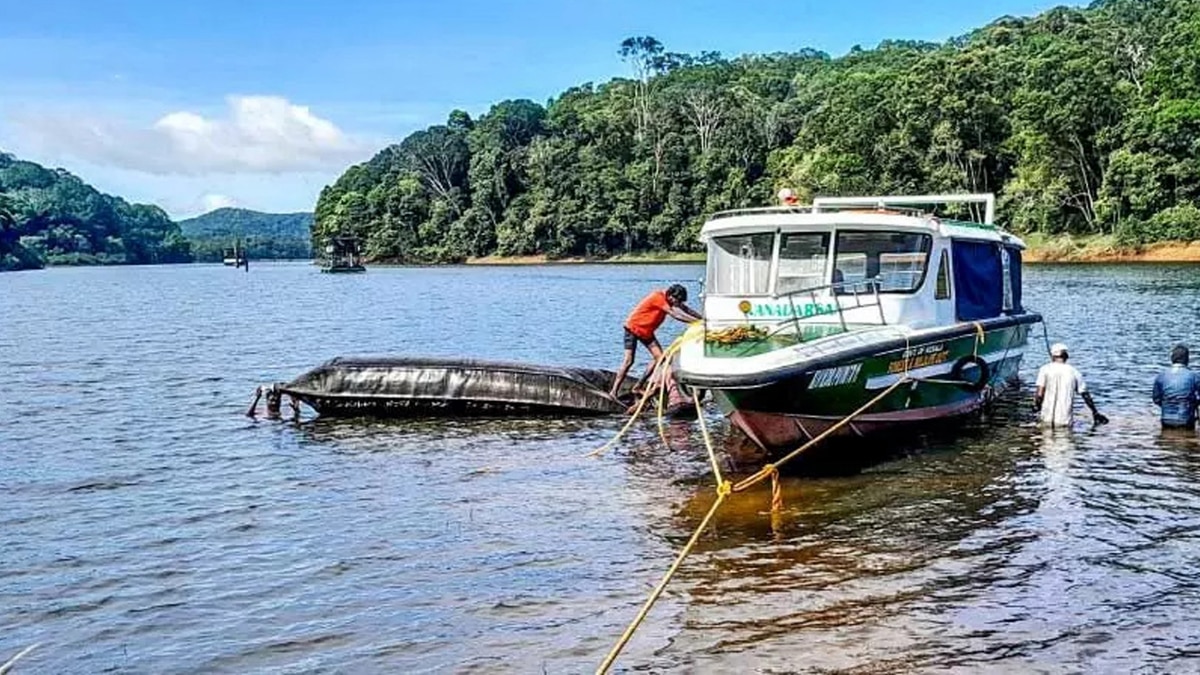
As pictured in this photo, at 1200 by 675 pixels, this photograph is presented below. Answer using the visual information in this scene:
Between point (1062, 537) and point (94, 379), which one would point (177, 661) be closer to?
point (1062, 537)

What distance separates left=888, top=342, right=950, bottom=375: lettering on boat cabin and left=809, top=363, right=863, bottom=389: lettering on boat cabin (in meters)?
0.87

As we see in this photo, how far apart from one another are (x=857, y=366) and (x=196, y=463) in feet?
33.5

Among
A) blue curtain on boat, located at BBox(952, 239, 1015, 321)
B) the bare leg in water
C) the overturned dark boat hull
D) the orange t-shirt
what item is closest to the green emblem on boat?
the orange t-shirt

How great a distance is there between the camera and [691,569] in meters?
11.2

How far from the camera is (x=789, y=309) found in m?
17.2

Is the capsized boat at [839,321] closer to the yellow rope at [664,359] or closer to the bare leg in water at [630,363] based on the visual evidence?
the yellow rope at [664,359]

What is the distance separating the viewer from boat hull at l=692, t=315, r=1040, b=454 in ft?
49.2

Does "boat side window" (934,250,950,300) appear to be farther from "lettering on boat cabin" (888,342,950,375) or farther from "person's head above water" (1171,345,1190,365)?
"person's head above water" (1171,345,1190,365)

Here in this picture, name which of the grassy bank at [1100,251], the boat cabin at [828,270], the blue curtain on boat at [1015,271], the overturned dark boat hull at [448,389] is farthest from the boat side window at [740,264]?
the grassy bank at [1100,251]

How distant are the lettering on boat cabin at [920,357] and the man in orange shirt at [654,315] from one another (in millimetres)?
3712

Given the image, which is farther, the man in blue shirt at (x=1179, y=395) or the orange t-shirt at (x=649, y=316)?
the orange t-shirt at (x=649, y=316)

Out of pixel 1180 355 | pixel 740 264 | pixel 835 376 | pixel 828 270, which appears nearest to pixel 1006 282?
pixel 1180 355

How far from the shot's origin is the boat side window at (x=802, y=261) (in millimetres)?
17422

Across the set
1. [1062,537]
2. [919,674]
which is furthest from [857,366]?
[919,674]
